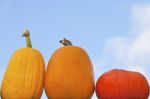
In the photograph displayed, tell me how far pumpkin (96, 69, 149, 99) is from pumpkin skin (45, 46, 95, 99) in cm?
9

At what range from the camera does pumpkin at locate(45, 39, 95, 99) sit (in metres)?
2.77

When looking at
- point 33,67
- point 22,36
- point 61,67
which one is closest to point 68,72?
point 61,67

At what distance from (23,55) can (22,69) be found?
11 cm

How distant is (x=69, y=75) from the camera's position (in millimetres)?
2781

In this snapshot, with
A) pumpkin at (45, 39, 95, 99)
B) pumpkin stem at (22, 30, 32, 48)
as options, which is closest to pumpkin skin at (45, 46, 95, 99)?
pumpkin at (45, 39, 95, 99)

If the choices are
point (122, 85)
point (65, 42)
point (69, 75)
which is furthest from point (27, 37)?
point (122, 85)

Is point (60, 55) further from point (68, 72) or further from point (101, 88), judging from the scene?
point (101, 88)

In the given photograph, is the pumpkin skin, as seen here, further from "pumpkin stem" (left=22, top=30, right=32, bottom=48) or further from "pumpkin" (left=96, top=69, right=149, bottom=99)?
"pumpkin stem" (left=22, top=30, right=32, bottom=48)

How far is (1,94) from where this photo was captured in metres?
2.87

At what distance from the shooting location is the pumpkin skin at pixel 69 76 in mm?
2766

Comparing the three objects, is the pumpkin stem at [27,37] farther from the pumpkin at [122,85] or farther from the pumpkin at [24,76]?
the pumpkin at [122,85]

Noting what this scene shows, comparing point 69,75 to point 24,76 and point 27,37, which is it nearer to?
point 24,76

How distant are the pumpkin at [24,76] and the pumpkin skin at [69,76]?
7 cm

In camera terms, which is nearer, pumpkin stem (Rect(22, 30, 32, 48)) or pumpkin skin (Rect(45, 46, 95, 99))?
pumpkin skin (Rect(45, 46, 95, 99))
